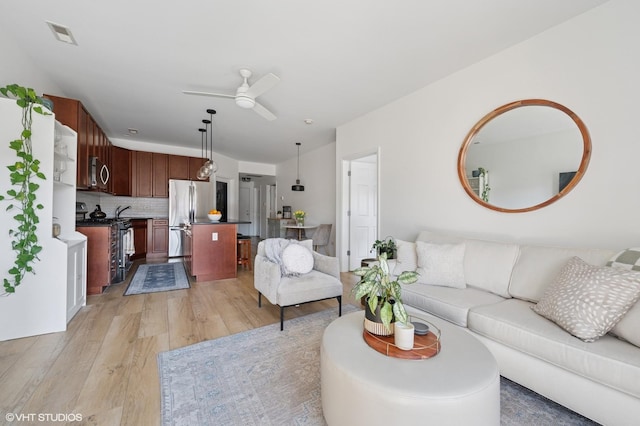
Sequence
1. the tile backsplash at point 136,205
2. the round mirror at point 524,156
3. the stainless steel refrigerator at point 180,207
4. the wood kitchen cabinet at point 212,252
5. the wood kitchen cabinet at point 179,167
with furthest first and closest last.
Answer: the wood kitchen cabinet at point 179,167, the stainless steel refrigerator at point 180,207, the tile backsplash at point 136,205, the wood kitchen cabinet at point 212,252, the round mirror at point 524,156

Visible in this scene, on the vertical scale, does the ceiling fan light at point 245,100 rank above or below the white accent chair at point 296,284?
above

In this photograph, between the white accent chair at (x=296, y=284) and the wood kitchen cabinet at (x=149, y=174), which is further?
the wood kitchen cabinet at (x=149, y=174)

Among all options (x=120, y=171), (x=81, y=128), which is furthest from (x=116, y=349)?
(x=120, y=171)

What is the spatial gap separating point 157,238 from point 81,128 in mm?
3125

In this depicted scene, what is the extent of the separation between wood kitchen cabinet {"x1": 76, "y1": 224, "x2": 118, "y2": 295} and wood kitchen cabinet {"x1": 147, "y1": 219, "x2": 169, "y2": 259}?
7.96 ft

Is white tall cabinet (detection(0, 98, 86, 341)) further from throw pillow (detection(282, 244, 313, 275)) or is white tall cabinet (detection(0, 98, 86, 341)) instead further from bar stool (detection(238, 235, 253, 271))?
bar stool (detection(238, 235, 253, 271))

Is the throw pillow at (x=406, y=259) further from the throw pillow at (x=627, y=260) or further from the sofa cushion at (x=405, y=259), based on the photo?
the throw pillow at (x=627, y=260)

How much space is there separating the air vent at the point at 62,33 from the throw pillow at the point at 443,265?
3.65 meters

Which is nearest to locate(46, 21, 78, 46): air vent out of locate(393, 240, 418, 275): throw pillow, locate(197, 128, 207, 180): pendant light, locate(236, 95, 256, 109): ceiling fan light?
locate(236, 95, 256, 109): ceiling fan light

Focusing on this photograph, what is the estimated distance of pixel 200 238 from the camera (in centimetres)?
394

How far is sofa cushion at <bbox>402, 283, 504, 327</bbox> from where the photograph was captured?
1886mm

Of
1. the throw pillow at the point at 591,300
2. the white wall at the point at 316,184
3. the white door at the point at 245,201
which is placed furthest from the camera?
the white door at the point at 245,201

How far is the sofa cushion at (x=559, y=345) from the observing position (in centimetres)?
118

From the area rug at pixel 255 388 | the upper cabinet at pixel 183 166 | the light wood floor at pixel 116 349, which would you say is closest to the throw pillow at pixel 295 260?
the light wood floor at pixel 116 349
